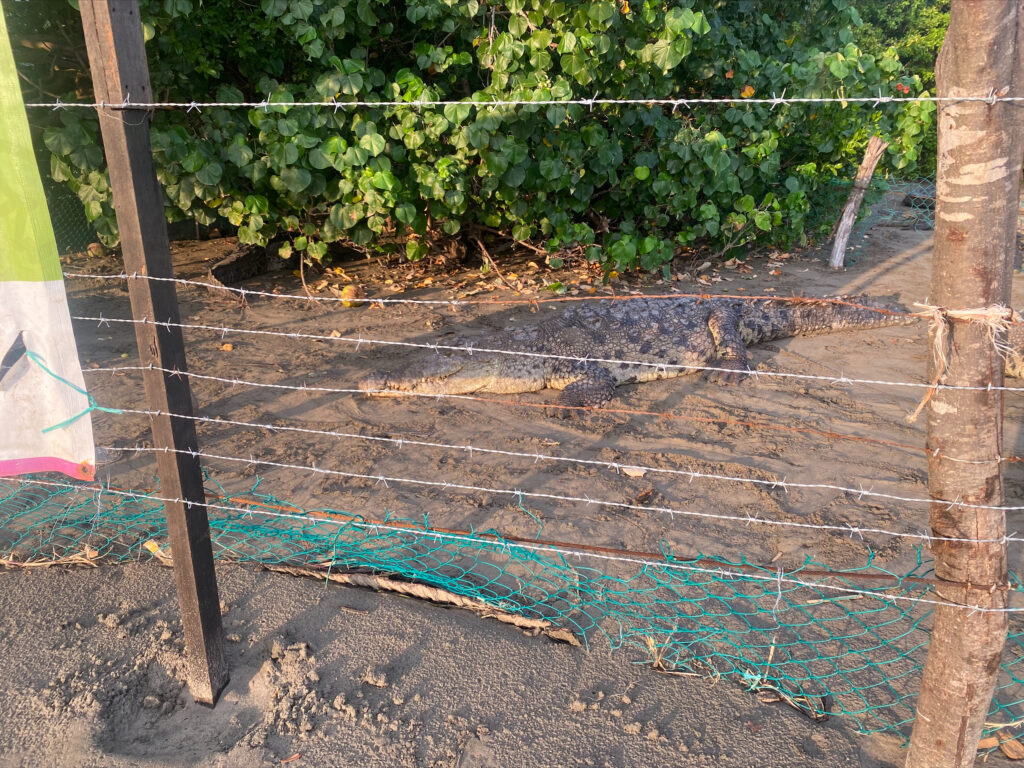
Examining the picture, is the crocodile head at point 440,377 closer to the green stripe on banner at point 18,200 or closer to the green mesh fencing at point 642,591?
the green mesh fencing at point 642,591

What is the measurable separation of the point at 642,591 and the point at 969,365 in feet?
5.28

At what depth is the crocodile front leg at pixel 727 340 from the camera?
566cm

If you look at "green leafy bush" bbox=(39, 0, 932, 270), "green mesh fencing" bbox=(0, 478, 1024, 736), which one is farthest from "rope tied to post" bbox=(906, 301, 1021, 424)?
"green leafy bush" bbox=(39, 0, 932, 270)

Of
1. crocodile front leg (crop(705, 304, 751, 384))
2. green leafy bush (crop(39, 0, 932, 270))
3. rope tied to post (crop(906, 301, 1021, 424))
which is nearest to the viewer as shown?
rope tied to post (crop(906, 301, 1021, 424))

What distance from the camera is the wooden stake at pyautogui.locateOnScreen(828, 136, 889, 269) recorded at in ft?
24.0

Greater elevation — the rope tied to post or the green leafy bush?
the green leafy bush

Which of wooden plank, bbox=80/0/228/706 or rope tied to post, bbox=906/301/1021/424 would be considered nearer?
rope tied to post, bbox=906/301/1021/424

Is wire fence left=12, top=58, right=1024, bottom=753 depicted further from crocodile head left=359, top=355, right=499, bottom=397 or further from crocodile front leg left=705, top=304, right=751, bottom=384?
crocodile front leg left=705, top=304, right=751, bottom=384

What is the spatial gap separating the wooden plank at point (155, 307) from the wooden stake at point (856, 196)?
7199mm

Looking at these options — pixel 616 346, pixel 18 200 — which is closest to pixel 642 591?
pixel 18 200

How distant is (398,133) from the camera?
5.42 metres

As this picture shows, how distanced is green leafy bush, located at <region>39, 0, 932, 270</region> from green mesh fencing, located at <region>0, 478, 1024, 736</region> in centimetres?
238

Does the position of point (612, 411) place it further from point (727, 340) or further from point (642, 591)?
point (727, 340)

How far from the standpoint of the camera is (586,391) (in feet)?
16.5
